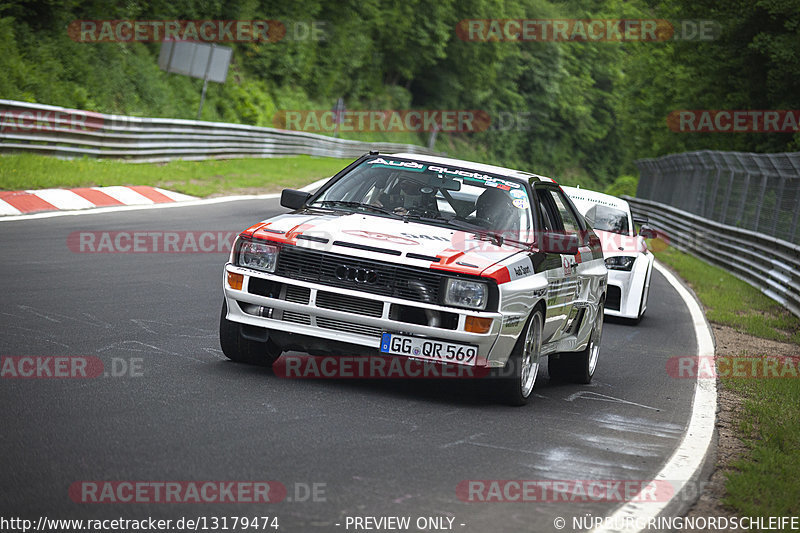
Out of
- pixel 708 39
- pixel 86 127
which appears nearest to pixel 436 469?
pixel 86 127

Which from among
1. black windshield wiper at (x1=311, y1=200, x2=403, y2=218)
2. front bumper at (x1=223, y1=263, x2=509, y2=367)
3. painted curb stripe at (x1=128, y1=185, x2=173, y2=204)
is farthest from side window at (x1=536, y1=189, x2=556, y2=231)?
painted curb stripe at (x1=128, y1=185, x2=173, y2=204)

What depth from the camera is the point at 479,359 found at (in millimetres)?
6934

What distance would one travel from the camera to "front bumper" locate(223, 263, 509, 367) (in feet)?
22.3

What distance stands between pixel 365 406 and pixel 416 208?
177 centimetres

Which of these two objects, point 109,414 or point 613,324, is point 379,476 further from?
point 613,324

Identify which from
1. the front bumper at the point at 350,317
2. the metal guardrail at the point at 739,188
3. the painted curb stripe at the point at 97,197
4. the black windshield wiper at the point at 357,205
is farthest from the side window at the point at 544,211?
the metal guardrail at the point at 739,188

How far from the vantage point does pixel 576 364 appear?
8.90 m

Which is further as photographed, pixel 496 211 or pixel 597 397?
pixel 597 397

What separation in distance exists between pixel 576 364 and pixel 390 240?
8.35 feet

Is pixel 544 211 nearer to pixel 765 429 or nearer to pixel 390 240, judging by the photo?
pixel 390 240

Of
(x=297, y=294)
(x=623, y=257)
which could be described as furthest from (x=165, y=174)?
(x=297, y=294)

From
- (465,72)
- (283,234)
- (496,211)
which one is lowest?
(283,234)

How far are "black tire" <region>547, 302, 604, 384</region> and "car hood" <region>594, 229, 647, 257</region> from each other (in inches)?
178

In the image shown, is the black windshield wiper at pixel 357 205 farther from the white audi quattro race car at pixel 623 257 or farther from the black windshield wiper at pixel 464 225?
the white audi quattro race car at pixel 623 257
